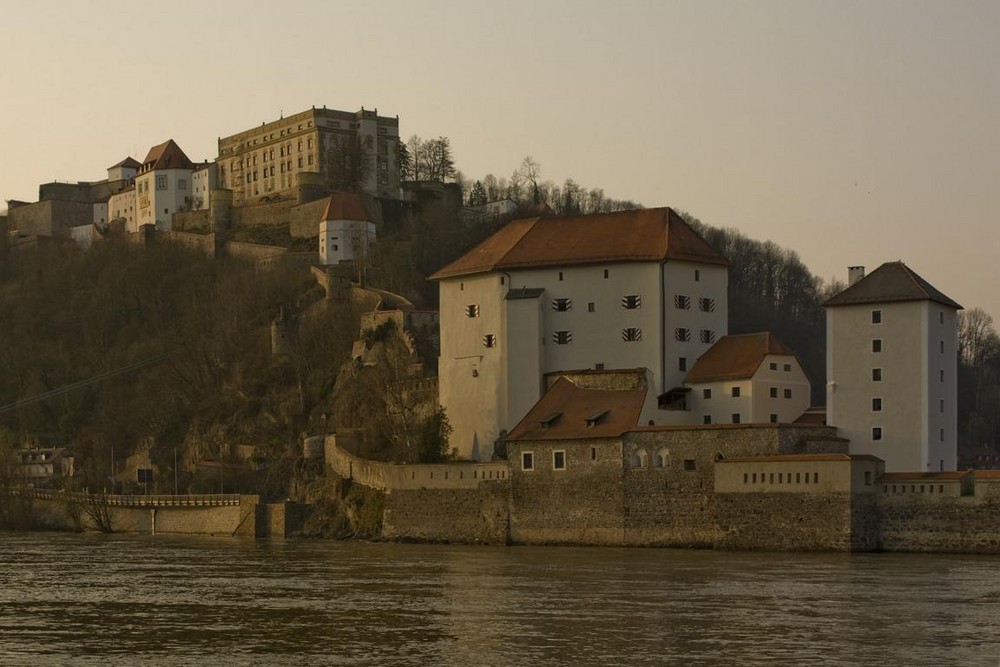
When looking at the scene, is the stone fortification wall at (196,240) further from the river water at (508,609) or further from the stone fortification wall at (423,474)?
the river water at (508,609)

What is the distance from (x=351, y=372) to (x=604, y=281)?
858 inches

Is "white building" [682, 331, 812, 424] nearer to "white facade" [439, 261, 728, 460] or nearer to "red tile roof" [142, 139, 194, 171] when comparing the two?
"white facade" [439, 261, 728, 460]

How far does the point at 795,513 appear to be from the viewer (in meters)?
60.0

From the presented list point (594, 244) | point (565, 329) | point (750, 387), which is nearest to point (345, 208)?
point (594, 244)

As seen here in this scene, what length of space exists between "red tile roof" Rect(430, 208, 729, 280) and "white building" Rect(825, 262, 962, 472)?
33.9ft

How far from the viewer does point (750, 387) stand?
68250mm

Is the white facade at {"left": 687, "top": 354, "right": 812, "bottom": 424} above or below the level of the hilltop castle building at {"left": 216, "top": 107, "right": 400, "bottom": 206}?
below

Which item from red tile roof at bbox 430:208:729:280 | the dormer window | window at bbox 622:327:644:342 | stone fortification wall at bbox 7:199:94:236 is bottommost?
the dormer window

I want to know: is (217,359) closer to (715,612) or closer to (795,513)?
(795,513)

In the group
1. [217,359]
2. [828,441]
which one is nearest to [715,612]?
[828,441]

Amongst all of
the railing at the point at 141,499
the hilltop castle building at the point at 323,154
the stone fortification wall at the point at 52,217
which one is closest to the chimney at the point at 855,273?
the railing at the point at 141,499

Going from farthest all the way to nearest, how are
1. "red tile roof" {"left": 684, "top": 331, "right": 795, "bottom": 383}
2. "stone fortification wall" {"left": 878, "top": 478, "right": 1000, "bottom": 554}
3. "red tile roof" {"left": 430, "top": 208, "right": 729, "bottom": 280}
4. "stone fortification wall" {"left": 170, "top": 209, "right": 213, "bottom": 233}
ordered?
"stone fortification wall" {"left": 170, "top": 209, "right": 213, "bottom": 233}, "red tile roof" {"left": 430, "top": 208, "right": 729, "bottom": 280}, "red tile roof" {"left": 684, "top": 331, "right": 795, "bottom": 383}, "stone fortification wall" {"left": 878, "top": 478, "right": 1000, "bottom": 554}

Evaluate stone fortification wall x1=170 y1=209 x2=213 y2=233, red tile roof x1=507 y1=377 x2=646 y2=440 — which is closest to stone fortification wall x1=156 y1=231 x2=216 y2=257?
stone fortification wall x1=170 y1=209 x2=213 y2=233

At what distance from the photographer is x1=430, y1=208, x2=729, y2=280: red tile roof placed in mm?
73188
